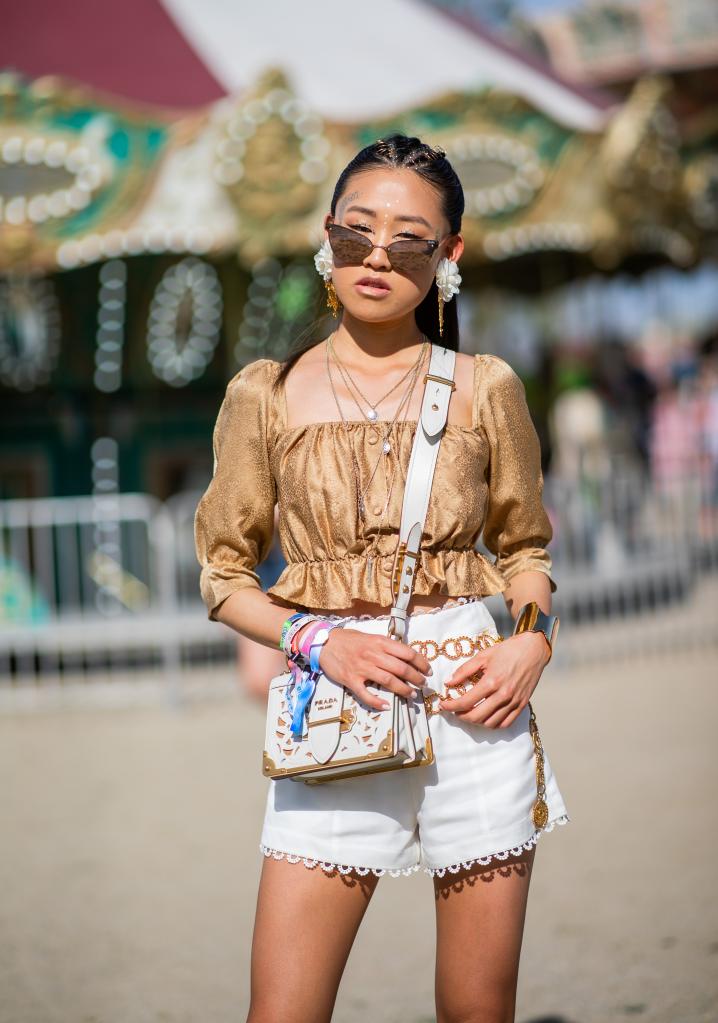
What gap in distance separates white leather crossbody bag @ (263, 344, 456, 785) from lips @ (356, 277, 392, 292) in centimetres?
17

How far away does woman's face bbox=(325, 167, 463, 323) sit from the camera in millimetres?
1821

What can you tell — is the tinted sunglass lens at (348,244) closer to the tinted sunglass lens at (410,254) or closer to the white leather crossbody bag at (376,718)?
the tinted sunglass lens at (410,254)

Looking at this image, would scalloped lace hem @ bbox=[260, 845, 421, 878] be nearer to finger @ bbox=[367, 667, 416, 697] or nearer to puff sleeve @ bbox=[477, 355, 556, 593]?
finger @ bbox=[367, 667, 416, 697]

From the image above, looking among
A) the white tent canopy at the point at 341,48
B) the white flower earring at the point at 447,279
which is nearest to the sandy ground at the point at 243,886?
the white flower earring at the point at 447,279

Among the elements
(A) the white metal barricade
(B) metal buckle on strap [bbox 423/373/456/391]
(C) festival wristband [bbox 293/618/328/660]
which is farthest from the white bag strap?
(A) the white metal barricade

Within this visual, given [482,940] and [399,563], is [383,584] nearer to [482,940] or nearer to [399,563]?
[399,563]

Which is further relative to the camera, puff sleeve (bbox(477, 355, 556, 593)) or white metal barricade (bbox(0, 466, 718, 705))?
white metal barricade (bbox(0, 466, 718, 705))

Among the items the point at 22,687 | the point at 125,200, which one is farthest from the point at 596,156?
the point at 22,687

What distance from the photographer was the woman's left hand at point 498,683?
172cm

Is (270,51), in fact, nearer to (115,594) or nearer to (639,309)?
(115,594)

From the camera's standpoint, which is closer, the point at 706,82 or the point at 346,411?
the point at 346,411

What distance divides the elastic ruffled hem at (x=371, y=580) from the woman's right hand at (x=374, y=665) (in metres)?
0.08

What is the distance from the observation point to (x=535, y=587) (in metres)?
1.92

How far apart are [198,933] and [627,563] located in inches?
221
